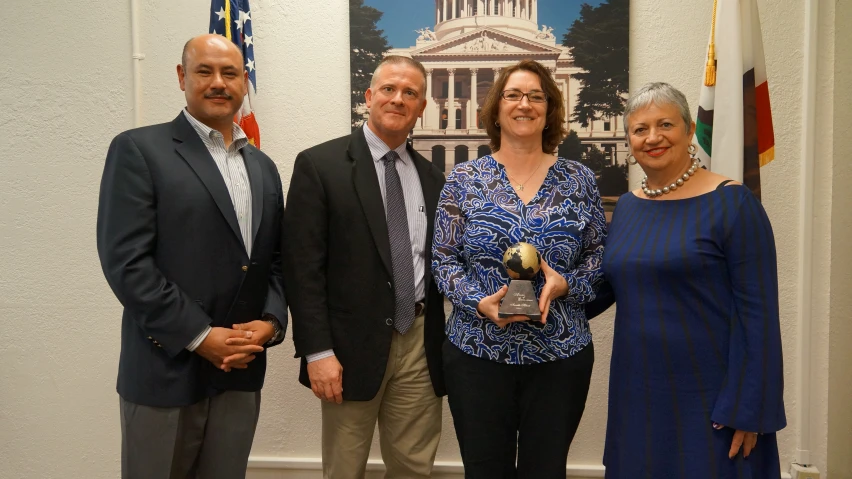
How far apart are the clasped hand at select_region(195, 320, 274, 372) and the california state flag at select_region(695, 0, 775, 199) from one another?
6.12 ft

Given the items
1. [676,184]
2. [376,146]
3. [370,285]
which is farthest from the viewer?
[376,146]

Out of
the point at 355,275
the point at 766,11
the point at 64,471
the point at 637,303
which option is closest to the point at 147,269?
the point at 355,275

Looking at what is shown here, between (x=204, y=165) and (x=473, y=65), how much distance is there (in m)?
1.63

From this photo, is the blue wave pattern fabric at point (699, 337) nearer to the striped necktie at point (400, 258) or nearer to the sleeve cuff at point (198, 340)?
the striped necktie at point (400, 258)

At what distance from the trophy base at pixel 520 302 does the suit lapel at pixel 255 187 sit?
85 centimetres

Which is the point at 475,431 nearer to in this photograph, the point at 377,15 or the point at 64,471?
the point at 377,15

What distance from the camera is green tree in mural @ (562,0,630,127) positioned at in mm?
2865

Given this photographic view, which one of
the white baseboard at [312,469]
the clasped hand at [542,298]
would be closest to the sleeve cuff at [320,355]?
the clasped hand at [542,298]

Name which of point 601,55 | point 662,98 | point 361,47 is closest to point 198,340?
point 662,98

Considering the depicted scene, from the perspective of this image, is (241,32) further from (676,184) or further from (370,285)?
(676,184)

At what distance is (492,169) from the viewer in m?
1.89

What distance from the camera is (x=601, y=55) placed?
9.44 feet

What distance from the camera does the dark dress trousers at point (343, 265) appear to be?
194 centimetres

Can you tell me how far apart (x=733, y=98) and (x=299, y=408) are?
253 cm
